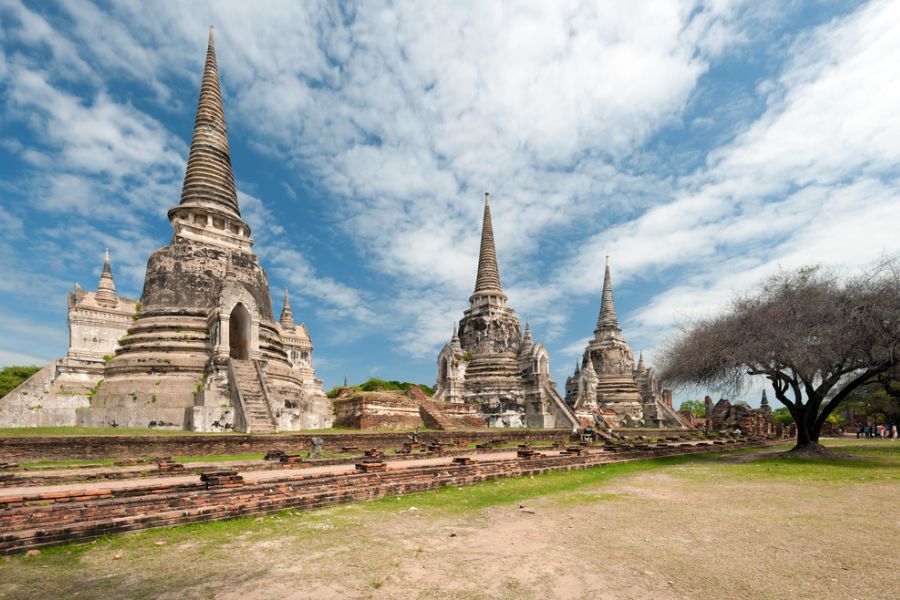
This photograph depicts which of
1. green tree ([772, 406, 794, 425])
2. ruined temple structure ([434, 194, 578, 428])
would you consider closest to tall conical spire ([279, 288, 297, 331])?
ruined temple structure ([434, 194, 578, 428])

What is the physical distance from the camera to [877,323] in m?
14.8

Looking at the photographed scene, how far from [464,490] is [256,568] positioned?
5.66 m

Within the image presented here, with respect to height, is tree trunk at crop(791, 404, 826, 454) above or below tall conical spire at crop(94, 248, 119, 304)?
below

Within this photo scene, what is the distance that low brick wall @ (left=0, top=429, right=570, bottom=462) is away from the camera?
40.2ft

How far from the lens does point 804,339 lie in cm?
1537

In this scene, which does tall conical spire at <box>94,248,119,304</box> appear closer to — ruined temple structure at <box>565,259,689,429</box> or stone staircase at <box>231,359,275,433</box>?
stone staircase at <box>231,359,275,433</box>

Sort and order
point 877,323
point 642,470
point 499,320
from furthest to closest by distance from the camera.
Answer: point 499,320 < point 877,323 < point 642,470

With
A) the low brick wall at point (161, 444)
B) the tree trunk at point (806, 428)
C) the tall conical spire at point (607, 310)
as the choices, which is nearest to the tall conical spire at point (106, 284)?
the low brick wall at point (161, 444)

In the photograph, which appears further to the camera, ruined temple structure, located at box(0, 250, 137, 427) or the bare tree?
ruined temple structure, located at box(0, 250, 137, 427)

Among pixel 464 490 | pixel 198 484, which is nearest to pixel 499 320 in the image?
pixel 464 490

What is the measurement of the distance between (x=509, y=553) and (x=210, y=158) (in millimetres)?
26082

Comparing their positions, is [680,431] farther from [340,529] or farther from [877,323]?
[340,529]

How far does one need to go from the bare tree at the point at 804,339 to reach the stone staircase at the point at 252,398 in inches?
603

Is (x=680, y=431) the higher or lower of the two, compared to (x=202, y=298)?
lower
